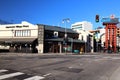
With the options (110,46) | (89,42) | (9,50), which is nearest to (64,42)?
(9,50)

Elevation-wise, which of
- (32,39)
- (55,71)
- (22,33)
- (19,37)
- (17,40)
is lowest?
(55,71)

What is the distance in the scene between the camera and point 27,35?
244ft

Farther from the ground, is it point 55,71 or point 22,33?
point 22,33

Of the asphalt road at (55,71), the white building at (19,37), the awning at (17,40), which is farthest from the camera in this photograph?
the white building at (19,37)

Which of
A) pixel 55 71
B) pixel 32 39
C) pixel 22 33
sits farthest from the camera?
pixel 22 33

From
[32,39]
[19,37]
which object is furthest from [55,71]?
[19,37]

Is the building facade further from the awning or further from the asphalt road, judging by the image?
the asphalt road

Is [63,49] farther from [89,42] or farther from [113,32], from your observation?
[113,32]

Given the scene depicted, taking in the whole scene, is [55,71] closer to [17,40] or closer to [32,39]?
[32,39]

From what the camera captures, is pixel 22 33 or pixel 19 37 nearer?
pixel 19 37

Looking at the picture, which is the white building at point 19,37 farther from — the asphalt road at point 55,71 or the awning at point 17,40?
the asphalt road at point 55,71

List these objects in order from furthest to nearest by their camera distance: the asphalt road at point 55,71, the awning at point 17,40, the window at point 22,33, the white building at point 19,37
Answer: the window at point 22,33 → the white building at point 19,37 → the awning at point 17,40 → the asphalt road at point 55,71

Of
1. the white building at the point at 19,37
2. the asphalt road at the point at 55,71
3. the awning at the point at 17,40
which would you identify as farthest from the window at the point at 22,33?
the asphalt road at the point at 55,71

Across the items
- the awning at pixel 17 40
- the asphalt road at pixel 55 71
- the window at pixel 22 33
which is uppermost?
the window at pixel 22 33
